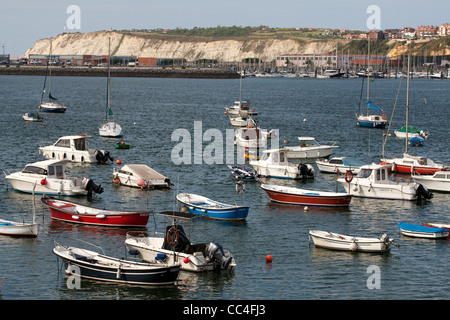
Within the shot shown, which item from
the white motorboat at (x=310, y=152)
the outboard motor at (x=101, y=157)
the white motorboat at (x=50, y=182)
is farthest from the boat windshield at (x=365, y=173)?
the outboard motor at (x=101, y=157)

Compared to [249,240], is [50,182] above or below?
above

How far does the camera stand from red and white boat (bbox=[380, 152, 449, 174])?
180 ft

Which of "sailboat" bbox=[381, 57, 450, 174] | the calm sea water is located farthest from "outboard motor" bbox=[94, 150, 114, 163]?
"sailboat" bbox=[381, 57, 450, 174]

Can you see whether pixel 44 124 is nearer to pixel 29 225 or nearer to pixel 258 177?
pixel 258 177

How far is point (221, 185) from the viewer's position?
52.0m

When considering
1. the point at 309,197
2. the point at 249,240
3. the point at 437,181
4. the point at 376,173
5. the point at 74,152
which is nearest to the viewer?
the point at 249,240

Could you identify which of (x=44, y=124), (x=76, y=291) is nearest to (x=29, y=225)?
(x=76, y=291)

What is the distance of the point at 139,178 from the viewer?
49.1m

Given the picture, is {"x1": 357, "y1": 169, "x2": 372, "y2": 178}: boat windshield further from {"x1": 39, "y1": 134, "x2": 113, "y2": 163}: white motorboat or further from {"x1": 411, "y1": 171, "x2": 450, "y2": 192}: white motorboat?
{"x1": 39, "y1": 134, "x2": 113, "y2": 163}: white motorboat

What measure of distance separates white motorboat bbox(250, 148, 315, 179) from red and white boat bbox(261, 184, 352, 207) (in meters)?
7.97

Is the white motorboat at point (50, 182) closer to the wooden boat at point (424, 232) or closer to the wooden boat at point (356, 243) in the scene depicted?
the wooden boat at point (356, 243)

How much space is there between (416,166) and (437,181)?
5651 mm

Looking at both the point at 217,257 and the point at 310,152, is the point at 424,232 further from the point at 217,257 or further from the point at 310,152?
the point at 310,152

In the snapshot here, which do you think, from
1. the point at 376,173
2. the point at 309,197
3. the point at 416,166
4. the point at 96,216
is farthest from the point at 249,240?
the point at 416,166
